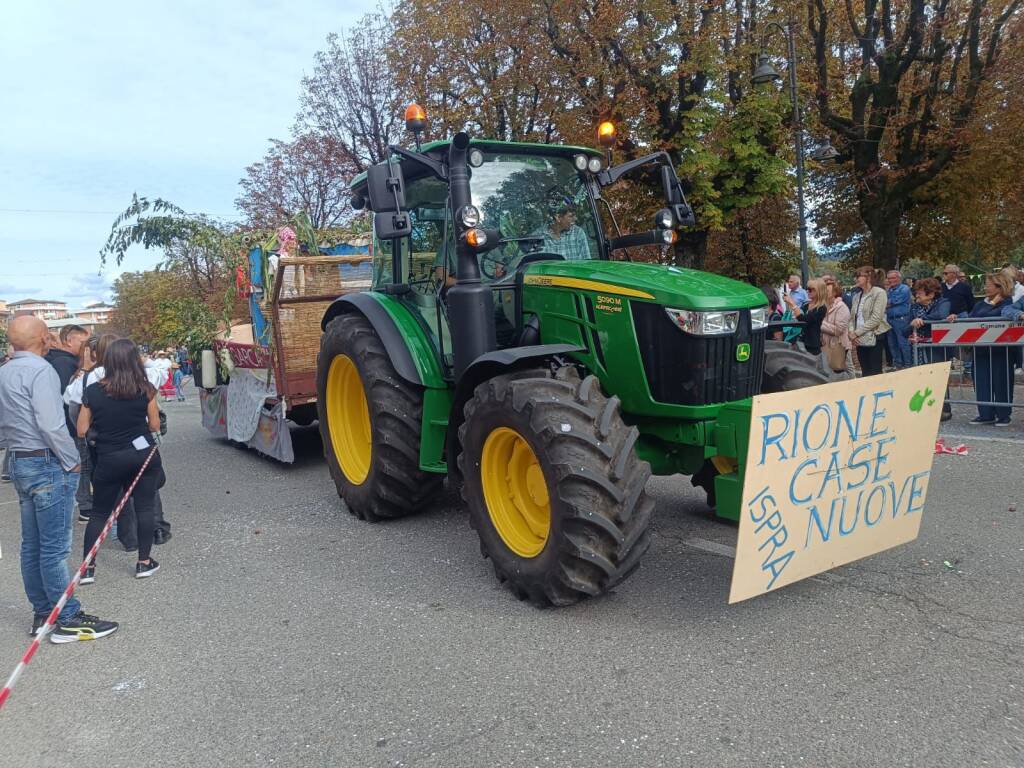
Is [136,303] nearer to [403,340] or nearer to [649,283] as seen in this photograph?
[403,340]

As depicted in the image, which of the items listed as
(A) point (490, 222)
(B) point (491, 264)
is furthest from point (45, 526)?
(A) point (490, 222)

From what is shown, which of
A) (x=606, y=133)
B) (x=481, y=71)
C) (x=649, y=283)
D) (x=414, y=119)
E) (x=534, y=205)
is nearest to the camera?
(x=649, y=283)

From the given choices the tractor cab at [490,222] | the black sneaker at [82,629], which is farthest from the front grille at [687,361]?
the black sneaker at [82,629]

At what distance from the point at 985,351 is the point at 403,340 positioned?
648 cm

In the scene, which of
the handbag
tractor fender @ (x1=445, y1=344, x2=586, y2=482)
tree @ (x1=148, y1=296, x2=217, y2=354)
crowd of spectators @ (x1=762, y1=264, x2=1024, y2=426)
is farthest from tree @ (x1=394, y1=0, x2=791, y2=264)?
tractor fender @ (x1=445, y1=344, x2=586, y2=482)

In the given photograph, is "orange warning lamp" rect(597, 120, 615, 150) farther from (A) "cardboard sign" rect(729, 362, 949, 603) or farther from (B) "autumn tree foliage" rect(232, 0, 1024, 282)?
(B) "autumn tree foliage" rect(232, 0, 1024, 282)

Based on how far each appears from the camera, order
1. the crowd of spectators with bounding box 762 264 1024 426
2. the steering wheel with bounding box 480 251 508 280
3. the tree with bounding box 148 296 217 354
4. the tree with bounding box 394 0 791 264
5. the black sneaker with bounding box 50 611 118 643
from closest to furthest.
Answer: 1. the black sneaker with bounding box 50 611 118 643
2. the steering wheel with bounding box 480 251 508 280
3. the crowd of spectators with bounding box 762 264 1024 426
4. the tree with bounding box 148 296 217 354
5. the tree with bounding box 394 0 791 264

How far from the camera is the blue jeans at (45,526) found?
419 cm

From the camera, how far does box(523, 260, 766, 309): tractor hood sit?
422 cm

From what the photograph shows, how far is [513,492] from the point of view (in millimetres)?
4543

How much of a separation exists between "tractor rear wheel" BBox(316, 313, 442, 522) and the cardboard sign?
273cm

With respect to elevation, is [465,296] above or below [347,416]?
above

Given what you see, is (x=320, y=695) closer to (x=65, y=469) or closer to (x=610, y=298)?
(x=65, y=469)

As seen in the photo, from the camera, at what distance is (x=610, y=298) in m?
4.46
